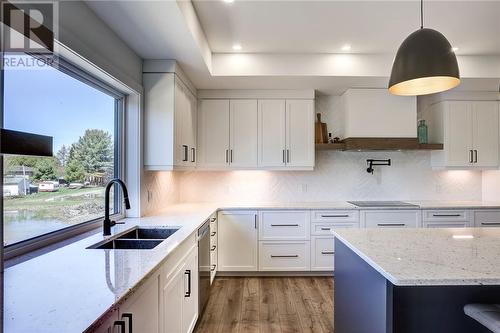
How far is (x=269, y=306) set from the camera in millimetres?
2703

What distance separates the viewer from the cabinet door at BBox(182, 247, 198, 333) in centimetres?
198

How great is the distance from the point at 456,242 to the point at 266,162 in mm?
2302

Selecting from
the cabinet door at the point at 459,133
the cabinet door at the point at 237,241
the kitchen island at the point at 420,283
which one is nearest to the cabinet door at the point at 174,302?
the kitchen island at the point at 420,283

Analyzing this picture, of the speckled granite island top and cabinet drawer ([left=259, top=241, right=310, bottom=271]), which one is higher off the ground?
the speckled granite island top

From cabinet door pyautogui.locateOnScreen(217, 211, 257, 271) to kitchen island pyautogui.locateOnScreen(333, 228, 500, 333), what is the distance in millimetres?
1768

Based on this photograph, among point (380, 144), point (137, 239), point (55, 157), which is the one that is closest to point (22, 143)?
point (55, 157)

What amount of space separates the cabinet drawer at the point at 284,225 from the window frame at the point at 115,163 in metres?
1.66

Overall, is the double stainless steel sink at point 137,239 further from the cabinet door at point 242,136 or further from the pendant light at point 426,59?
the pendant light at point 426,59

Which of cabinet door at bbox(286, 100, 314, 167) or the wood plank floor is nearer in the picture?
the wood plank floor

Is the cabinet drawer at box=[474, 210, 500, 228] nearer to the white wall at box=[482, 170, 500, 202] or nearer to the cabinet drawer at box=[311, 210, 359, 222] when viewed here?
the white wall at box=[482, 170, 500, 202]

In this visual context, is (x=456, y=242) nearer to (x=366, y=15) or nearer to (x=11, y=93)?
(x=366, y=15)

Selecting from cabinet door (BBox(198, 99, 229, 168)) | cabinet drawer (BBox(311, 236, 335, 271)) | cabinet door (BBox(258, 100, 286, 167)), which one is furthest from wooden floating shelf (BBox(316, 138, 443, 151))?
cabinet door (BBox(198, 99, 229, 168))

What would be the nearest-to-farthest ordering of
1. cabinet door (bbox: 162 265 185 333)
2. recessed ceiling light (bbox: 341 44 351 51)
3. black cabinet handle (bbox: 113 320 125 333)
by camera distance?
1. black cabinet handle (bbox: 113 320 125 333)
2. cabinet door (bbox: 162 265 185 333)
3. recessed ceiling light (bbox: 341 44 351 51)

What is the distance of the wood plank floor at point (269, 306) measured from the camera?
2367 millimetres
